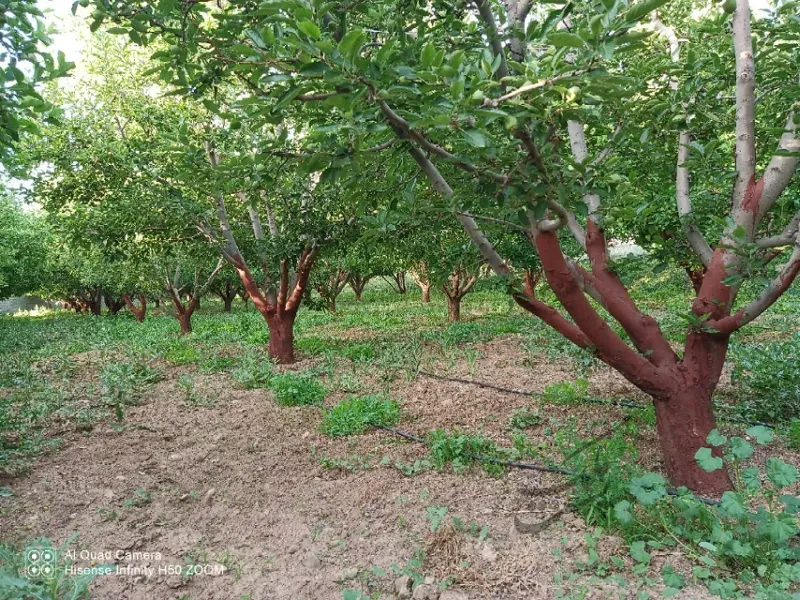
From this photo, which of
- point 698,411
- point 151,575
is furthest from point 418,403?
point 151,575

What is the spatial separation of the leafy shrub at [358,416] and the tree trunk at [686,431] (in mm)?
2339

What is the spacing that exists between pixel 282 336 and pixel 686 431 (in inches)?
234

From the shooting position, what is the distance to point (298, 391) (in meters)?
5.63

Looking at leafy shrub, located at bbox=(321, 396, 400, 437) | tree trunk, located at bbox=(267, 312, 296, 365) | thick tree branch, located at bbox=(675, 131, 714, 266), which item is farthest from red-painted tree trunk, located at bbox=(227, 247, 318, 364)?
thick tree branch, located at bbox=(675, 131, 714, 266)

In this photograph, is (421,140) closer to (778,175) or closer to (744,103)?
(744,103)

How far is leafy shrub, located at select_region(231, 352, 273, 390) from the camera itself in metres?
6.41

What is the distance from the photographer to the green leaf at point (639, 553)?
2355 mm

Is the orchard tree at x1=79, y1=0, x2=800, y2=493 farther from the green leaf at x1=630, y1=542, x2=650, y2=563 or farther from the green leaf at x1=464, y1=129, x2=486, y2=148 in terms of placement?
the green leaf at x1=630, y1=542, x2=650, y2=563

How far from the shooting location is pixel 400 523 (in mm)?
2957

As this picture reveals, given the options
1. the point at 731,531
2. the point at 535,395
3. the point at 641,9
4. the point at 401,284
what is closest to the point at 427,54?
the point at 641,9

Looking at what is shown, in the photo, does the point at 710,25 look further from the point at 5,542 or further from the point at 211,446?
the point at 5,542

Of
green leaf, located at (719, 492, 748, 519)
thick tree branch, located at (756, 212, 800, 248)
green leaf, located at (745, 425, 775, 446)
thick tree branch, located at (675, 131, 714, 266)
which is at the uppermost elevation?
thick tree branch, located at (675, 131, 714, 266)

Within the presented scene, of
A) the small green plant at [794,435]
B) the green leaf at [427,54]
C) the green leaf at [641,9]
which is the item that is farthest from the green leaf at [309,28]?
the small green plant at [794,435]
